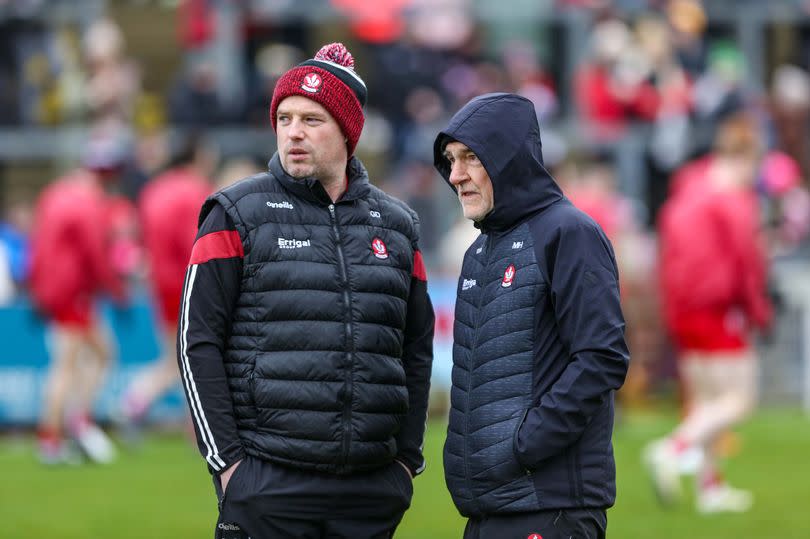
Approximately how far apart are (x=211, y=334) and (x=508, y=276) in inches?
38.2

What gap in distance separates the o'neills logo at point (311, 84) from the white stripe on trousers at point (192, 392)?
2.27ft

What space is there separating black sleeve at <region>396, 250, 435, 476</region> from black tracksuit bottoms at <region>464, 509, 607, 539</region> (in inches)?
21.4

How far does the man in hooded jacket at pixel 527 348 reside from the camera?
4.81 meters

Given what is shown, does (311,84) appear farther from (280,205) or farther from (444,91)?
(444,91)

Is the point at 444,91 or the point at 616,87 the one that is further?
the point at 444,91

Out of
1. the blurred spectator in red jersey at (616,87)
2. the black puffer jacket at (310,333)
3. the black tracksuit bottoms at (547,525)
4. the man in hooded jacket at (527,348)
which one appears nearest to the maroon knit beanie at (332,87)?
the black puffer jacket at (310,333)

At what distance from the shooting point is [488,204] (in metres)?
5.07

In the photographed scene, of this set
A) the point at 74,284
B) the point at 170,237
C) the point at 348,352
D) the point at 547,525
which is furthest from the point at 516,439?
the point at 74,284

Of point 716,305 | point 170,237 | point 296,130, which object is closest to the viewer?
point 296,130

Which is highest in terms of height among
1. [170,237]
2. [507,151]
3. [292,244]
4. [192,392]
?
[170,237]

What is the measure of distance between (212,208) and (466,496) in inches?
49.5

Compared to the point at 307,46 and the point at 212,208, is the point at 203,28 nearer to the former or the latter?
the point at 307,46

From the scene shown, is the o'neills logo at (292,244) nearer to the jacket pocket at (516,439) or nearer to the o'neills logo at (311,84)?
the o'neills logo at (311,84)

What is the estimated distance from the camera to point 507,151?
5.00 m
